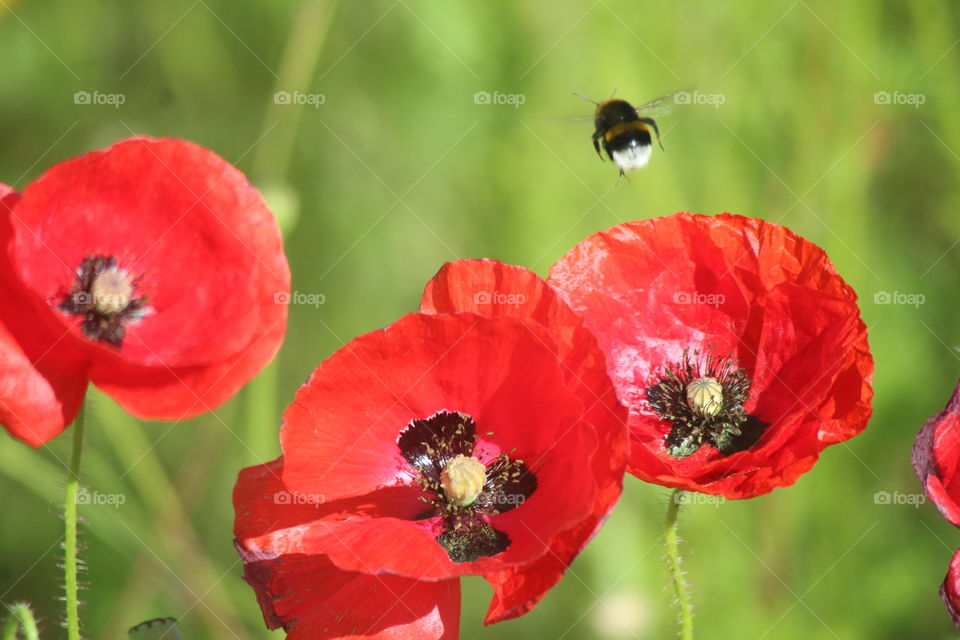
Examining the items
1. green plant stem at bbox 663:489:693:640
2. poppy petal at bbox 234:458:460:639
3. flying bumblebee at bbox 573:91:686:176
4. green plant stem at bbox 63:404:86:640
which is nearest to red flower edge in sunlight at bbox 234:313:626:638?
poppy petal at bbox 234:458:460:639

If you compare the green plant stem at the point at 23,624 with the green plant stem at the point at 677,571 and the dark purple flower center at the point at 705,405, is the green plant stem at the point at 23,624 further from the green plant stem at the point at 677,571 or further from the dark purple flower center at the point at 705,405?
the dark purple flower center at the point at 705,405

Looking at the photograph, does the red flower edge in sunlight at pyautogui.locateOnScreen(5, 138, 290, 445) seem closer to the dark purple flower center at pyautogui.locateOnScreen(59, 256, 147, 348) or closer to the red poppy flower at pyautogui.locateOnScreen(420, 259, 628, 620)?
the dark purple flower center at pyautogui.locateOnScreen(59, 256, 147, 348)

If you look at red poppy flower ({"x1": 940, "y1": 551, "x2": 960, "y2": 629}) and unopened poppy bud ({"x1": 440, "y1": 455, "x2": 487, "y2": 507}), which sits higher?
unopened poppy bud ({"x1": 440, "y1": 455, "x2": 487, "y2": 507})

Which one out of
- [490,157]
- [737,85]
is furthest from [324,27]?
[737,85]

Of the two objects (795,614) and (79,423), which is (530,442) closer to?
(79,423)

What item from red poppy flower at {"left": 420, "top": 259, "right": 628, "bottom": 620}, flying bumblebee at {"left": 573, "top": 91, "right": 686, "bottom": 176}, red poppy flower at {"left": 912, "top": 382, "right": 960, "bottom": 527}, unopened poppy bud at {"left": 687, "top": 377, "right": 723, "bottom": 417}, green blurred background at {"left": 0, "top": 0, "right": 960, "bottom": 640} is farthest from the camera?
green blurred background at {"left": 0, "top": 0, "right": 960, "bottom": 640}

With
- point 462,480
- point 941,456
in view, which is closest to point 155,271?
point 462,480
